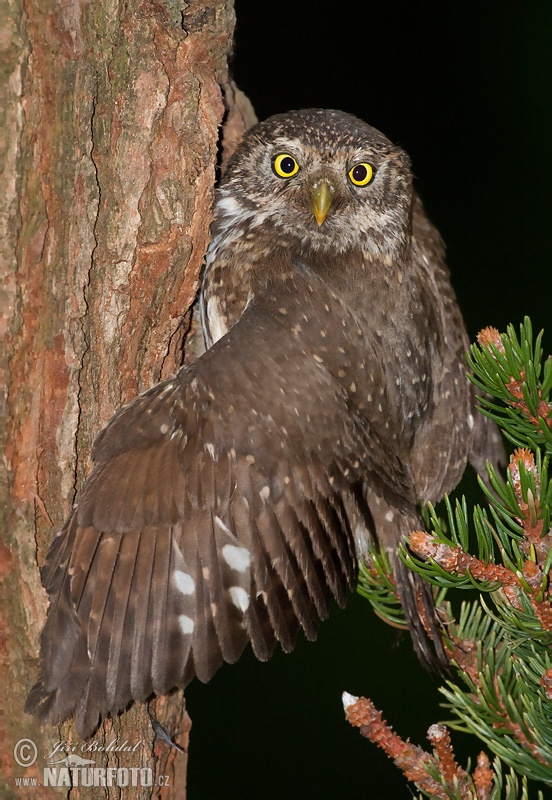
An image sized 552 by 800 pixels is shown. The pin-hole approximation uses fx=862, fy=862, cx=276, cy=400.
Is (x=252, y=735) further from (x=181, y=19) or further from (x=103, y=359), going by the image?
(x=181, y=19)

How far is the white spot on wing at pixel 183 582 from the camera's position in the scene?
1803 millimetres

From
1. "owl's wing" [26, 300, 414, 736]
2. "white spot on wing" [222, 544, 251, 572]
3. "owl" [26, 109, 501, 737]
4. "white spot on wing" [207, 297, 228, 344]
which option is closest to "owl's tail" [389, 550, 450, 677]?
"owl" [26, 109, 501, 737]

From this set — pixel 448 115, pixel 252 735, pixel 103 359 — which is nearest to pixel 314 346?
pixel 103 359

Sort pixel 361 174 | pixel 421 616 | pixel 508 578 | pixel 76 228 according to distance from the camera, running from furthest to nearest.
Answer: pixel 361 174 < pixel 421 616 < pixel 76 228 < pixel 508 578

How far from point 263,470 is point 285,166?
95 cm

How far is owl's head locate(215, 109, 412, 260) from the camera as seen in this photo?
7.52 feet

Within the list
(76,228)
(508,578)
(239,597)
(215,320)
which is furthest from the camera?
(215,320)

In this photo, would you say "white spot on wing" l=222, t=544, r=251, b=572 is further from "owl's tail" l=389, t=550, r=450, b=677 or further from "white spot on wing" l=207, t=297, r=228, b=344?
"white spot on wing" l=207, t=297, r=228, b=344

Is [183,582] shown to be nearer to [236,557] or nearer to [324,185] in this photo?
[236,557]

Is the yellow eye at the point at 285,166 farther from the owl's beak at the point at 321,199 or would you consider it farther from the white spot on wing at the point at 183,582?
the white spot on wing at the point at 183,582

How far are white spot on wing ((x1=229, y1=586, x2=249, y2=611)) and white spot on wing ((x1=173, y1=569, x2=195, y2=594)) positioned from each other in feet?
0.29

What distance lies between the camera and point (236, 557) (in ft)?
6.05

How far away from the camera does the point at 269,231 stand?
2.37 m

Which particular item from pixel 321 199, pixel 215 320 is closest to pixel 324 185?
pixel 321 199
